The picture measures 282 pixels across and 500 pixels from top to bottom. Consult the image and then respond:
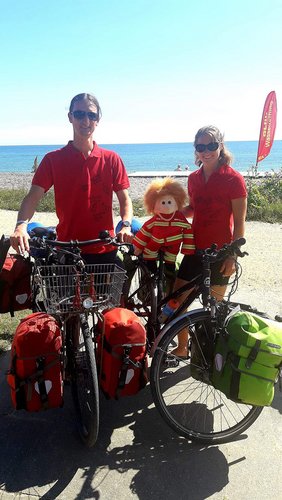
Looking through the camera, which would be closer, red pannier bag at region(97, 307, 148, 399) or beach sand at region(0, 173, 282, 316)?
red pannier bag at region(97, 307, 148, 399)

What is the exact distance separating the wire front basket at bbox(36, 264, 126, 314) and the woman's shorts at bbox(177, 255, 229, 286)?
818 millimetres

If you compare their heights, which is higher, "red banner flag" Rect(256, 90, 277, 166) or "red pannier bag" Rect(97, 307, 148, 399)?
"red banner flag" Rect(256, 90, 277, 166)

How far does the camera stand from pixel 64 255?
2688 mm

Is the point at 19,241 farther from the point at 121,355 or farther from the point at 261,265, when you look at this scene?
the point at 261,265

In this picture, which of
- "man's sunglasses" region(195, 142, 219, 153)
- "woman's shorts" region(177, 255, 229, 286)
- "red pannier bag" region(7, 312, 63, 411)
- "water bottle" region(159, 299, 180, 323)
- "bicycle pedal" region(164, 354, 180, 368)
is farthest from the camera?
"water bottle" region(159, 299, 180, 323)

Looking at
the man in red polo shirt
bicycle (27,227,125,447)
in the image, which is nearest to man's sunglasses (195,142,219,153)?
the man in red polo shirt

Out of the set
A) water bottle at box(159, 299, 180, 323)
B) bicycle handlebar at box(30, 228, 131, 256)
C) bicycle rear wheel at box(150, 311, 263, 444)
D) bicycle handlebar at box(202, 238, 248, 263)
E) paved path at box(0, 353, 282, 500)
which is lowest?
paved path at box(0, 353, 282, 500)

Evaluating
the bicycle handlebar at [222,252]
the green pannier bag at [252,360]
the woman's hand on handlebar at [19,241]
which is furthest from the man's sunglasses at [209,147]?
the woman's hand on handlebar at [19,241]

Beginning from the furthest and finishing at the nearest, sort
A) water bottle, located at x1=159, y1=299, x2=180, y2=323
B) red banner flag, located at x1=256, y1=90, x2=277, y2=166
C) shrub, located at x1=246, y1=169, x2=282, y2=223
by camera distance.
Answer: red banner flag, located at x1=256, y1=90, x2=277, y2=166, shrub, located at x1=246, y1=169, x2=282, y2=223, water bottle, located at x1=159, y1=299, x2=180, y2=323

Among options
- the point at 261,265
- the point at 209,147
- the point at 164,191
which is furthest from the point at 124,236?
the point at 261,265

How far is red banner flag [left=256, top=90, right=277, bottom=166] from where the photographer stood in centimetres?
1594

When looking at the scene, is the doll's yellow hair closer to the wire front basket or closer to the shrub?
the wire front basket

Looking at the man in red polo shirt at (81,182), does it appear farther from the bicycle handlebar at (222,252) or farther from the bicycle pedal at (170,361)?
the bicycle pedal at (170,361)

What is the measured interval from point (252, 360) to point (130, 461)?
40.9 inches
